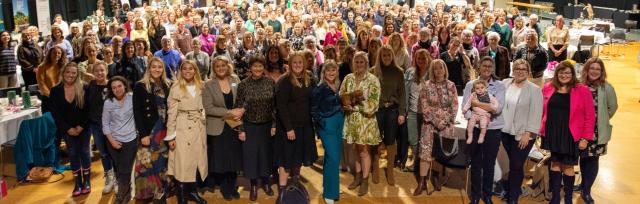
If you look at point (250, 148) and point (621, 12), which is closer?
point (250, 148)

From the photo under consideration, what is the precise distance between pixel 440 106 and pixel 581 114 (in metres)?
1.18

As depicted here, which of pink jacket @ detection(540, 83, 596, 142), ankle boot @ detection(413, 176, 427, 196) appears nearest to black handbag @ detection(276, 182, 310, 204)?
ankle boot @ detection(413, 176, 427, 196)

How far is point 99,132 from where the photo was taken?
18.5ft

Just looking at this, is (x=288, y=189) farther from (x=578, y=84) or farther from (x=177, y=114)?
(x=578, y=84)

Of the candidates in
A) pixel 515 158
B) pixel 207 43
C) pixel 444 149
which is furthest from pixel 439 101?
pixel 207 43

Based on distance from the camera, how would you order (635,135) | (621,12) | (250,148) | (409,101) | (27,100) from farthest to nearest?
(621,12)
(635,135)
(27,100)
(409,101)
(250,148)

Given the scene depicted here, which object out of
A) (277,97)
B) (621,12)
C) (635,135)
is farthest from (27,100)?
(621,12)

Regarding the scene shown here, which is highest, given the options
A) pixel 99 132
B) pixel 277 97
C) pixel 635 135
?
pixel 277 97

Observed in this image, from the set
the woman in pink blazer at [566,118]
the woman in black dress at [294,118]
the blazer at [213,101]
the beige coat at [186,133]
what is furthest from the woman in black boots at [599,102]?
the beige coat at [186,133]

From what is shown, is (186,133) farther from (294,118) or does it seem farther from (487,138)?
(487,138)

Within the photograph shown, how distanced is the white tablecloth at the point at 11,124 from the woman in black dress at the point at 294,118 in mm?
2914

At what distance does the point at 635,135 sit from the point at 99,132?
6764mm

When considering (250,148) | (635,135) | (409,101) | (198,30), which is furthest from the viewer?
(198,30)

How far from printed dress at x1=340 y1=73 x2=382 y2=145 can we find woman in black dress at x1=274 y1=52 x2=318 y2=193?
1.20 feet
